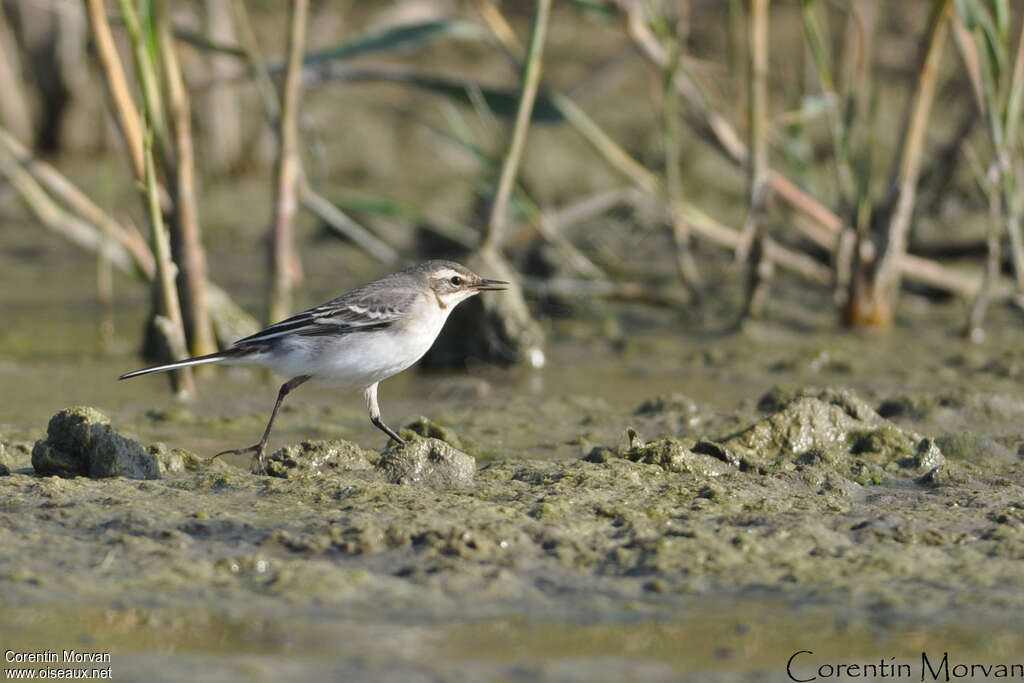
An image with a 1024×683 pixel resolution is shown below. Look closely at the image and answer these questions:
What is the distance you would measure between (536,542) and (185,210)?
3509 mm

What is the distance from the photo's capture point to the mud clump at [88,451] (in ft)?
19.2

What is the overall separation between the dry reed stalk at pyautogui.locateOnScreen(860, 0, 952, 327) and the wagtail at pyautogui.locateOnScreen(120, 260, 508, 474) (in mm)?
3558

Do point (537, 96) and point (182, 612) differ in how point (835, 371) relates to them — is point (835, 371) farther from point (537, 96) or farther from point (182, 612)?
point (182, 612)

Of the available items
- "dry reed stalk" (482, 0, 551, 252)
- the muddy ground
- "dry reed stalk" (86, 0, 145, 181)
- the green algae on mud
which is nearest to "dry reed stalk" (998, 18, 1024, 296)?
the muddy ground

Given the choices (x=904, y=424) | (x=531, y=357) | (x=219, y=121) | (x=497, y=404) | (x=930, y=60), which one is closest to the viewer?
(x=904, y=424)

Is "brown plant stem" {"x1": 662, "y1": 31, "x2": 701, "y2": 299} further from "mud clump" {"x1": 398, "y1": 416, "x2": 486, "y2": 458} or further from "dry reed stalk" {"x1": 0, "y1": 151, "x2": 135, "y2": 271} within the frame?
"dry reed stalk" {"x1": 0, "y1": 151, "x2": 135, "y2": 271}

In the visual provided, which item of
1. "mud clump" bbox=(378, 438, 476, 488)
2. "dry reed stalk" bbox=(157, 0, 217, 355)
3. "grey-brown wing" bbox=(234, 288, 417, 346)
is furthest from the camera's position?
"dry reed stalk" bbox=(157, 0, 217, 355)

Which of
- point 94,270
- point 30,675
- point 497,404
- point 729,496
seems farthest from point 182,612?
point 94,270

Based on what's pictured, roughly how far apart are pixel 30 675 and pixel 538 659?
150 cm

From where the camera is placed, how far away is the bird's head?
7.07 metres

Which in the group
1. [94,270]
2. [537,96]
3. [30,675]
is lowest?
[30,675]

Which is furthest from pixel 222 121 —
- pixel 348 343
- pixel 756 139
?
pixel 348 343

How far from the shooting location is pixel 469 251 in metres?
9.41

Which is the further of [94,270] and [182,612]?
[94,270]
